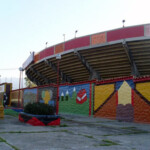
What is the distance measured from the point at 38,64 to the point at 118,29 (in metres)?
16.0

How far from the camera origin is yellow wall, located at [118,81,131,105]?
13.6 m

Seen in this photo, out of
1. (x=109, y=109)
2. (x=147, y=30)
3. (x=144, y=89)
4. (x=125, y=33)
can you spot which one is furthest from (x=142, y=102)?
(x=125, y=33)

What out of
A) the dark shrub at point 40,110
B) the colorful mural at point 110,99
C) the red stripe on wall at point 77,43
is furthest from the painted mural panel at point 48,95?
the dark shrub at point 40,110

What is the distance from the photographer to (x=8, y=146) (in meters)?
5.19

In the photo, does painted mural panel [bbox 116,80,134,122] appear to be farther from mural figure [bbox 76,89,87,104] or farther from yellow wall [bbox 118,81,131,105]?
mural figure [bbox 76,89,87,104]

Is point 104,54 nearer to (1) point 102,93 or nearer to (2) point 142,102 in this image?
(1) point 102,93

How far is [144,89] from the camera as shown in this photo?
12672mm

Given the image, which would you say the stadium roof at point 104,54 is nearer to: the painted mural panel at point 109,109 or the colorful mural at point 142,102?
the painted mural panel at point 109,109

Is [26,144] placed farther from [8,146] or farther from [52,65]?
[52,65]

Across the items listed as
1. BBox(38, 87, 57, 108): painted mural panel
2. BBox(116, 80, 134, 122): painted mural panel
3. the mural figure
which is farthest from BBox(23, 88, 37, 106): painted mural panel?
BBox(116, 80, 134, 122): painted mural panel

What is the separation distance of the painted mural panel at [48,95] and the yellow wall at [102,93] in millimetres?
6101

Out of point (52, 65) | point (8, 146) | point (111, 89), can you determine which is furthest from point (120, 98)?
point (52, 65)

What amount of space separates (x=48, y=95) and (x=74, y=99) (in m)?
4.67

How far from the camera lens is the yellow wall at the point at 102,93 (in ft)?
49.9
